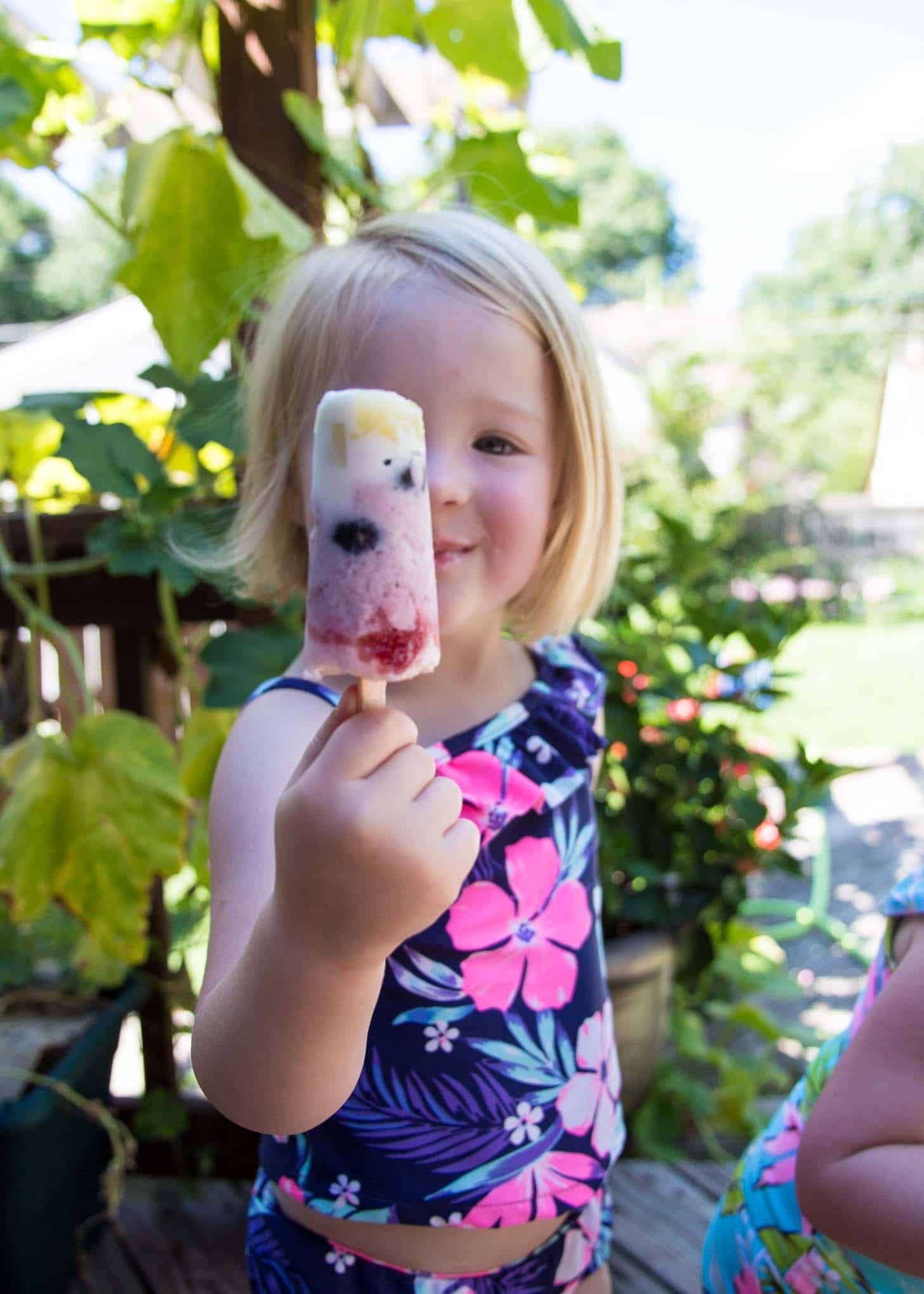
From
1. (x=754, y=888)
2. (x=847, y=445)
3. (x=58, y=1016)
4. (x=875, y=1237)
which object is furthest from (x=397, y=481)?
(x=847, y=445)

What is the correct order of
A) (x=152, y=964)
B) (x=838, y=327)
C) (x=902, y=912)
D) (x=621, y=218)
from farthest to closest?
1. (x=621, y=218)
2. (x=838, y=327)
3. (x=152, y=964)
4. (x=902, y=912)

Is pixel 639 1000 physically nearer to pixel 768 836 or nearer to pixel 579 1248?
pixel 768 836

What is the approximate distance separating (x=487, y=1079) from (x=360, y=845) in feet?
1.72

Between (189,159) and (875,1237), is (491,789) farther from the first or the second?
(189,159)

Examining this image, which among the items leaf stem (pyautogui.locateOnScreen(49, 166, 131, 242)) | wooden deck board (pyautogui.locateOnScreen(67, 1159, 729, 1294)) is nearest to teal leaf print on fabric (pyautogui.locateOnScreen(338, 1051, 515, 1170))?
wooden deck board (pyautogui.locateOnScreen(67, 1159, 729, 1294))

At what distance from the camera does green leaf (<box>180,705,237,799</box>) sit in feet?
4.83

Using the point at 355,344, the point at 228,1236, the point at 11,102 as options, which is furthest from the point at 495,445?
the point at 228,1236

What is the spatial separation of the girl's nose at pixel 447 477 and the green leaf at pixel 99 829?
0.77 meters

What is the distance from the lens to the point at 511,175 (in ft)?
5.27

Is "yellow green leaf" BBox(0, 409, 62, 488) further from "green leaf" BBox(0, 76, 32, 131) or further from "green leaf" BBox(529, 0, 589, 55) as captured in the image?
"green leaf" BBox(529, 0, 589, 55)

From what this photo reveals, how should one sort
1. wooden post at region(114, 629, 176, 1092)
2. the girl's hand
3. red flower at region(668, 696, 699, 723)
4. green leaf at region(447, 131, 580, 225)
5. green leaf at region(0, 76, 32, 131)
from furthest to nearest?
red flower at region(668, 696, 699, 723) → wooden post at region(114, 629, 176, 1092) → green leaf at region(447, 131, 580, 225) → green leaf at region(0, 76, 32, 131) → the girl's hand

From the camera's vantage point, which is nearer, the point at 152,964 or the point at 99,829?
the point at 99,829

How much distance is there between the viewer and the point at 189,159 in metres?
1.40

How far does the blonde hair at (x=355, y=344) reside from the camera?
100 cm
